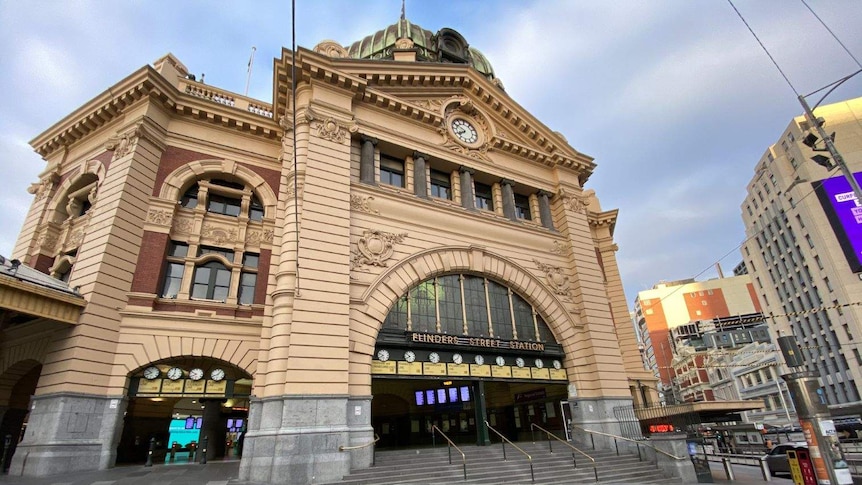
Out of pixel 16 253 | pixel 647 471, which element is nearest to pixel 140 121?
pixel 16 253

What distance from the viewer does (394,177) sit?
23.8m

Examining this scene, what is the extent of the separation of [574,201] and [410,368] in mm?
16960

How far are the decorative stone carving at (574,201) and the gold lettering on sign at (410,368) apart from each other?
15.8 meters

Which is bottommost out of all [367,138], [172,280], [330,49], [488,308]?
[488,308]

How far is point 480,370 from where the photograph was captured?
2109cm

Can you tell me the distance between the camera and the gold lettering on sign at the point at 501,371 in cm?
2152

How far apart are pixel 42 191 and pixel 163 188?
28.1 feet

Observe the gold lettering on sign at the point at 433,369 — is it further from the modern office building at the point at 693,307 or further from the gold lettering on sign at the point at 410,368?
the modern office building at the point at 693,307

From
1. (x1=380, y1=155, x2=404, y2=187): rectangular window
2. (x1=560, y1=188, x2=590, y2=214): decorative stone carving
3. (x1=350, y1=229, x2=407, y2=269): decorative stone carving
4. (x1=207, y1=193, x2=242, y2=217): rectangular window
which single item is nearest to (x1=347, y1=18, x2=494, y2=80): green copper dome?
(x1=380, y1=155, x2=404, y2=187): rectangular window

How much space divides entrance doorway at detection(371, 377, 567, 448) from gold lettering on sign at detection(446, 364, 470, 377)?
142 cm

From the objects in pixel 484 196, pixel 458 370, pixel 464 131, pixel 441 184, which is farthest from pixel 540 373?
pixel 464 131

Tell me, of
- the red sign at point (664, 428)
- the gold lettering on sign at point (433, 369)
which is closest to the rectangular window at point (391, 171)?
the gold lettering on sign at point (433, 369)

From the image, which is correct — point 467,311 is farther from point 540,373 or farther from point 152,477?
point 152,477

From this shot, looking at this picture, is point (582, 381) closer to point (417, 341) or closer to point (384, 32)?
point (417, 341)
